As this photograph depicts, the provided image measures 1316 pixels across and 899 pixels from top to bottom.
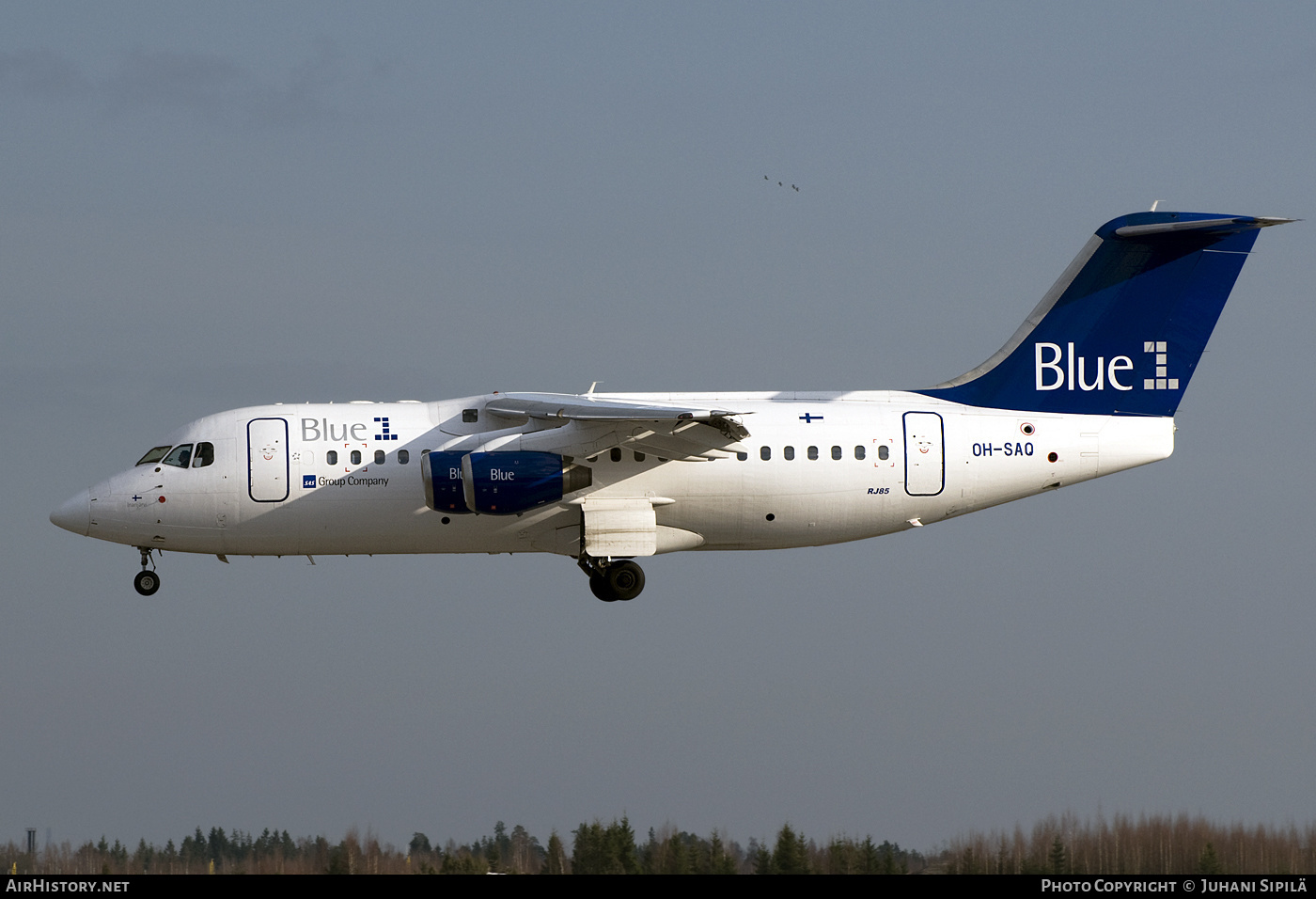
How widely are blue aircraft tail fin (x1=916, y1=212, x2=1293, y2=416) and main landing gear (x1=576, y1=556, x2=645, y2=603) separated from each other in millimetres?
4496

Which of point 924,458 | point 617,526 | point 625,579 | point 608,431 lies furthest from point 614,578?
point 924,458

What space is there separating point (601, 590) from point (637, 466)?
1930mm

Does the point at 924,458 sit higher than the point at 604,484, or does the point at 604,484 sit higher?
the point at 924,458

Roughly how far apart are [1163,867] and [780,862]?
12.9ft

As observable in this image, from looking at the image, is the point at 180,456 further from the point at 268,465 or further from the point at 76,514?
the point at 76,514

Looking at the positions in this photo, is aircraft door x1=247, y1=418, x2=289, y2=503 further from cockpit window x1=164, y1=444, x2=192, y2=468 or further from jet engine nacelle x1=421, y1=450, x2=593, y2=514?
jet engine nacelle x1=421, y1=450, x2=593, y2=514

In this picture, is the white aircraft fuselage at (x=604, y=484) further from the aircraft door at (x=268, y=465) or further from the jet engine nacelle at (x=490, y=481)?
the jet engine nacelle at (x=490, y=481)

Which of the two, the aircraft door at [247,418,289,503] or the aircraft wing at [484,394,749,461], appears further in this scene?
the aircraft door at [247,418,289,503]

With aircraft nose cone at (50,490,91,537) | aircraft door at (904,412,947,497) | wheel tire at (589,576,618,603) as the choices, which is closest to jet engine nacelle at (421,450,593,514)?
wheel tire at (589,576,618,603)

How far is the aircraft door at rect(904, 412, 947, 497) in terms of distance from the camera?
21.3 meters

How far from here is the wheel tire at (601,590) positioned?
21812 mm

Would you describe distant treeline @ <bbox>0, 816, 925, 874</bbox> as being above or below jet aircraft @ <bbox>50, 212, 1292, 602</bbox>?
below

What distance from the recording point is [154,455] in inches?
843

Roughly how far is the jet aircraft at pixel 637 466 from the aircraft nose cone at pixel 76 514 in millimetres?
23
